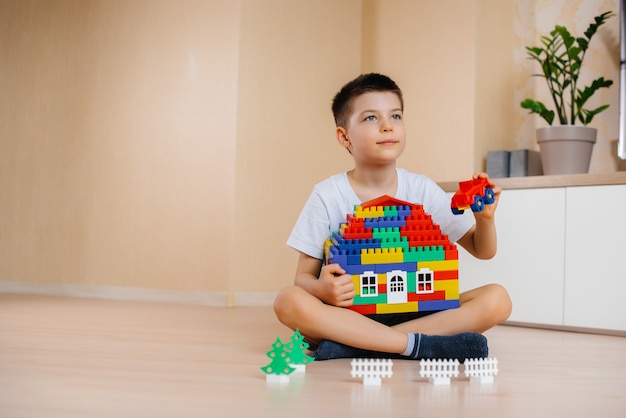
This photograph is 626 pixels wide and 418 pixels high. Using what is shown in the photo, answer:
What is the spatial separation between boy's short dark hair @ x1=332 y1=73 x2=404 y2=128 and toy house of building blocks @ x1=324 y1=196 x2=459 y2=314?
347 mm

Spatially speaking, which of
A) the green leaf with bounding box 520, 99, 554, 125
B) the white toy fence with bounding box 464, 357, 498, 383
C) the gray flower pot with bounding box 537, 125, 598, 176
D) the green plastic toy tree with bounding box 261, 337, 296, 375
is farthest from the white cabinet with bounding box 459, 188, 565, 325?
the green plastic toy tree with bounding box 261, 337, 296, 375

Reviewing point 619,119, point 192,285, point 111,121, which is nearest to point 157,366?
point 192,285

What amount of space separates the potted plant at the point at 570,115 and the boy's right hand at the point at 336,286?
146cm

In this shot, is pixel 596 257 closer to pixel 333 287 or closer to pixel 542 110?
pixel 542 110

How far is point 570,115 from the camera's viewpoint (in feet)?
9.56

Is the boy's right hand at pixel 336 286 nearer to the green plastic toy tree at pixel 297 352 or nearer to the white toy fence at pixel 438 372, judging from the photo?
the green plastic toy tree at pixel 297 352

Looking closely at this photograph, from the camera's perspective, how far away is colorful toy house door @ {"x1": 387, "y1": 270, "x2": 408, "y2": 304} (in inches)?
59.6

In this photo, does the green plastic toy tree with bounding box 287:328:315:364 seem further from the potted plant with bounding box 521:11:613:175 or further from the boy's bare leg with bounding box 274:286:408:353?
the potted plant with bounding box 521:11:613:175

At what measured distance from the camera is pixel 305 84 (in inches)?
135

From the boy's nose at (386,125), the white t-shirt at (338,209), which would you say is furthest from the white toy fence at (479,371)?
the boy's nose at (386,125)

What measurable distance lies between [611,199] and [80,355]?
1.71 m

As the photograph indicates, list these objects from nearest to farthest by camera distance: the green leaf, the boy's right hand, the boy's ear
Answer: the boy's right hand < the boy's ear < the green leaf

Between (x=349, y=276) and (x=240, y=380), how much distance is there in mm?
349

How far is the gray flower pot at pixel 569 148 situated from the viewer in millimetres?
2615
